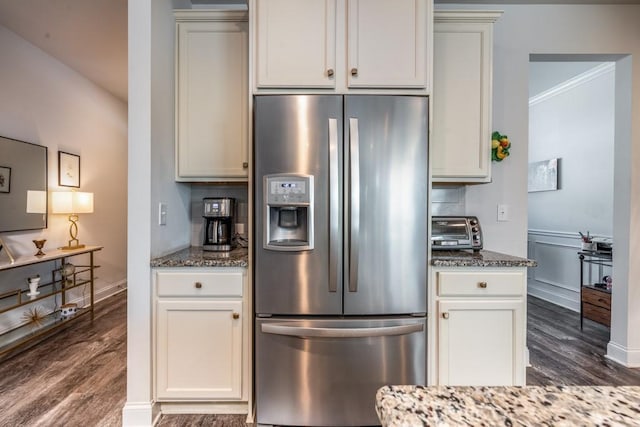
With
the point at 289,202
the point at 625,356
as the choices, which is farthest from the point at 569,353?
the point at 289,202

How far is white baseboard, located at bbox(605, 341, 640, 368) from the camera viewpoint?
2.41 meters

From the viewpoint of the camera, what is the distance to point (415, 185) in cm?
166

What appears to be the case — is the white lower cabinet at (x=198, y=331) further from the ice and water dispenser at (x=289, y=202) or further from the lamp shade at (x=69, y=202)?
the lamp shade at (x=69, y=202)

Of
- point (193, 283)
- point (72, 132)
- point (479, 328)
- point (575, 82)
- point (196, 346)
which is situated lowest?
point (196, 346)

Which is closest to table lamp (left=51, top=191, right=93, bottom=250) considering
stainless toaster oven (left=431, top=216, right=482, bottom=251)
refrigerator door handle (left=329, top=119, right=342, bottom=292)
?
refrigerator door handle (left=329, top=119, right=342, bottom=292)

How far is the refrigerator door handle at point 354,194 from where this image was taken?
161 cm

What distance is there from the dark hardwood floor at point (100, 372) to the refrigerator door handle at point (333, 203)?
1092 mm

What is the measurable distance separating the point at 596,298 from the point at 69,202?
5.40m

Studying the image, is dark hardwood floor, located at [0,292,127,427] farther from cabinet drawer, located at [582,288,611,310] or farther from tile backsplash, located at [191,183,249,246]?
cabinet drawer, located at [582,288,611,310]

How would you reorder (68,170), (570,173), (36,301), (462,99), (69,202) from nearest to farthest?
(462,99) → (36,301) → (69,202) → (68,170) → (570,173)

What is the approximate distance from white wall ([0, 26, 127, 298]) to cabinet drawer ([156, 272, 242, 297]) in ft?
7.11

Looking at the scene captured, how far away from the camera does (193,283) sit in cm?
173

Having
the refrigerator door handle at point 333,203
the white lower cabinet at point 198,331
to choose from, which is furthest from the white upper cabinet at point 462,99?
the white lower cabinet at point 198,331

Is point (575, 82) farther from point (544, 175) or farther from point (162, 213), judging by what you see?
point (162, 213)
